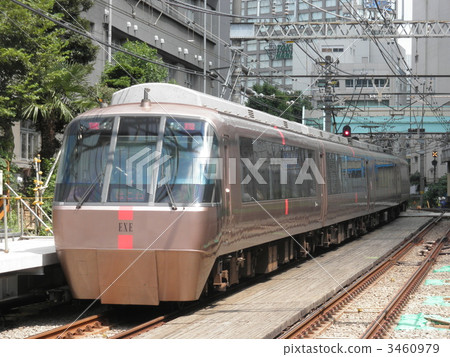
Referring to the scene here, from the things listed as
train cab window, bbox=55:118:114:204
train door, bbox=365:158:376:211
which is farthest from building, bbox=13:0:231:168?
train cab window, bbox=55:118:114:204

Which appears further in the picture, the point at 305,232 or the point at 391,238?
the point at 391,238

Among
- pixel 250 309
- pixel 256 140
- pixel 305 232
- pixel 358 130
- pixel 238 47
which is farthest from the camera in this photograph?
pixel 358 130

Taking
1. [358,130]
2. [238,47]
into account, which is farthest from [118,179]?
[358,130]

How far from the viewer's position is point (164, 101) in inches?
474

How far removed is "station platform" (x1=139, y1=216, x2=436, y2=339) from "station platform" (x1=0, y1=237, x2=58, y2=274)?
2145 millimetres

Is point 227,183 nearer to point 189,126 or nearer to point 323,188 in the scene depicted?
point 189,126

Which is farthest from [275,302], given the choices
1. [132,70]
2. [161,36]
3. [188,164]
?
[161,36]

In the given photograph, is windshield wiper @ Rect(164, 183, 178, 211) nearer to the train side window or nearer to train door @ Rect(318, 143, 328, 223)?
the train side window

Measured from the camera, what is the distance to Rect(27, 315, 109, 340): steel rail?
9.02 m

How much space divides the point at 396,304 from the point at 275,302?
77.9 inches

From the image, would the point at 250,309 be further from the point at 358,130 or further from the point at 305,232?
the point at 358,130

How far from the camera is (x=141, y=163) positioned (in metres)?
10.3
